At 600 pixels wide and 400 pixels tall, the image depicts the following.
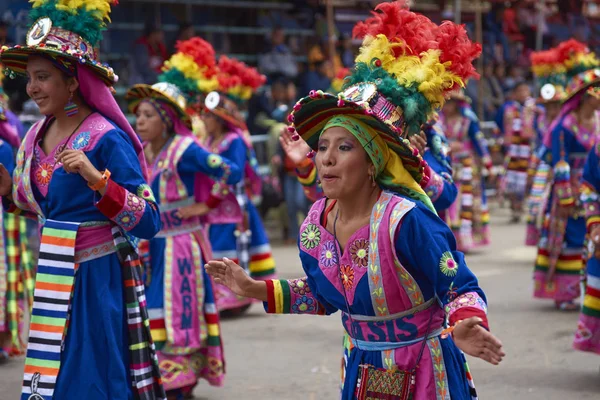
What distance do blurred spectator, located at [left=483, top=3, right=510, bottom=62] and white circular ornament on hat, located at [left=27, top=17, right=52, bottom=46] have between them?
1701cm

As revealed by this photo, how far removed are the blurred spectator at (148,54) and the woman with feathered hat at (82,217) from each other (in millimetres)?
8934

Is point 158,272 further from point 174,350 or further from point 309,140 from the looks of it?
point 309,140

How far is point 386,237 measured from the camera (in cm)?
368

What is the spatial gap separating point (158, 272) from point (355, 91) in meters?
2.96

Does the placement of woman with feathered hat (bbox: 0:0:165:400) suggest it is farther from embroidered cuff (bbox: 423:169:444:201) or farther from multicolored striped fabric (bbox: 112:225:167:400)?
embroidered cuff (bbox: 423:169:444:201)

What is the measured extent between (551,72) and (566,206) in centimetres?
254

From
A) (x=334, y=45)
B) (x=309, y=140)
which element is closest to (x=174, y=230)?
(x=309, y=140)

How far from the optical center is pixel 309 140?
4.07 m

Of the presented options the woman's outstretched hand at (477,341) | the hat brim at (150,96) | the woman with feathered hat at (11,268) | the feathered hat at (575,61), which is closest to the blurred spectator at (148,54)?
the feathered hat at (575,61)

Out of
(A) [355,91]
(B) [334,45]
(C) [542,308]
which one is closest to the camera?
(A) [355,91]

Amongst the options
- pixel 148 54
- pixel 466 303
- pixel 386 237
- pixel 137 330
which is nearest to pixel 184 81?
pixel 137 330

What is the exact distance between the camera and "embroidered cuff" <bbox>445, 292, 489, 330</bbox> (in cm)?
347

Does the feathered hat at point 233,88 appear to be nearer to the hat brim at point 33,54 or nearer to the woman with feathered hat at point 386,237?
the hat brim at point 33,54

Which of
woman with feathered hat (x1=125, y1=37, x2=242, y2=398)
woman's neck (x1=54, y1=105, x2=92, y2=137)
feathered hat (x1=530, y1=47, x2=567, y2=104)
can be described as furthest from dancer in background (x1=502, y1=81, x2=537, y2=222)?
woman's neck (x1=54, y1=105, x2=92, y2=137)
